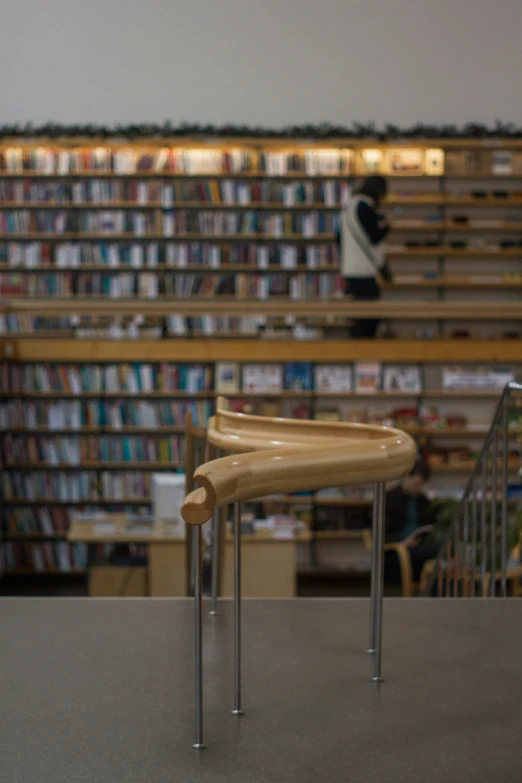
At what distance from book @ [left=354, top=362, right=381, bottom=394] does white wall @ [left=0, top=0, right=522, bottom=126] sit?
3299 mm

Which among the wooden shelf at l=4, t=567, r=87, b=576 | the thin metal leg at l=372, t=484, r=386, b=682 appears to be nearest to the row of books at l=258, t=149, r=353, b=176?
the wooden shelf at l=4, t=567, r=87, b=576

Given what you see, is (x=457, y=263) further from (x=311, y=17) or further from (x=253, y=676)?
(x=253, y=676)

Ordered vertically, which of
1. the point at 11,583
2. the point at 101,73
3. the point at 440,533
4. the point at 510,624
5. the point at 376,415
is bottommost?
the point at 11,583

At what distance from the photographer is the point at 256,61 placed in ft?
33.3

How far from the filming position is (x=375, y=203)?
8.25m

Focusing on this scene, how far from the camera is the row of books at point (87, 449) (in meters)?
8.40

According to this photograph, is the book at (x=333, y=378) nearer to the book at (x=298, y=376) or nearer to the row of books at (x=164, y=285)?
the book at (x=298, y=376)

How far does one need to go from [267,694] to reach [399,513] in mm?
5728

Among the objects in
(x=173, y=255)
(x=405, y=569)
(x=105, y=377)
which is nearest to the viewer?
(x=405, y=569)

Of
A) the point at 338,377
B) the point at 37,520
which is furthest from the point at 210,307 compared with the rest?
the point at 37,520

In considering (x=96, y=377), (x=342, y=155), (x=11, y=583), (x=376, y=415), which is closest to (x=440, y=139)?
(x=342, y=155)

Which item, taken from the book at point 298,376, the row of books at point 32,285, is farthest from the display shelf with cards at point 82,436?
the row of books at point 32,285

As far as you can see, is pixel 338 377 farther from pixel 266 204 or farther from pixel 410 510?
pixel 266 204

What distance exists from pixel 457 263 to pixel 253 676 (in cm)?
899
